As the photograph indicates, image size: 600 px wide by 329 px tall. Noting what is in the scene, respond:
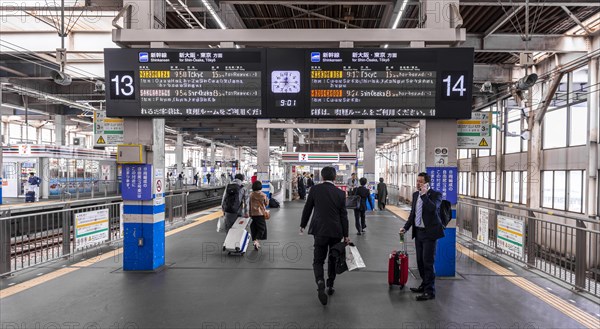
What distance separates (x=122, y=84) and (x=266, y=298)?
412cm

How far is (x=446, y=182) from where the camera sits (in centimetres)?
620

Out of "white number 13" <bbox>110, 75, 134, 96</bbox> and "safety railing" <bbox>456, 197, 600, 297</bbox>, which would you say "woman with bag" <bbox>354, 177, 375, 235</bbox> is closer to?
"safety railing" <bbox>456, 197, 600, 297</bbox>

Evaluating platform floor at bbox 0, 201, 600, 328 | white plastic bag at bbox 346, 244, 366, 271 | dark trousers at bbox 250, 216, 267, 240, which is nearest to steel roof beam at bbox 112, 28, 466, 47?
white plastic bag at bbox 346, 244, 366, 271

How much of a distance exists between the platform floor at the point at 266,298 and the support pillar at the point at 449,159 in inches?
10.1

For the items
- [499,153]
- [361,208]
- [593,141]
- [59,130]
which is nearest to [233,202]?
[361,208]

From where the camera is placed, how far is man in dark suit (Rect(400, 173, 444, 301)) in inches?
199

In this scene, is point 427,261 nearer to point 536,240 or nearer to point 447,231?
point 447,231

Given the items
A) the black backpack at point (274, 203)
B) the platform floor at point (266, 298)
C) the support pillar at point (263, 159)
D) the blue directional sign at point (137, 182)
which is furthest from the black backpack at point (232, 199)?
the support pillar at point (263, 159)

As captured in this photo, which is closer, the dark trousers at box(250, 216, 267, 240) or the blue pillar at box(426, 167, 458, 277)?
the blue pillar at box(426, 167, 458, 277)

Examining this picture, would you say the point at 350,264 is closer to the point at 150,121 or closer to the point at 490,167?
the point at 150,121

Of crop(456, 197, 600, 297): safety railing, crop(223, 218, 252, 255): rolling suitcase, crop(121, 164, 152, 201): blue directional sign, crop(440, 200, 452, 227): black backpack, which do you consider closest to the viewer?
crop(440, 200, 452, 227): black backpack

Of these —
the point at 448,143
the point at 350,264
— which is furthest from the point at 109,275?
the point at 448,143

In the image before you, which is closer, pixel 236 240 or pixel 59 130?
pixel 236 240

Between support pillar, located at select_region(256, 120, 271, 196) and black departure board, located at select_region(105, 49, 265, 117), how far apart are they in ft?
45.2
